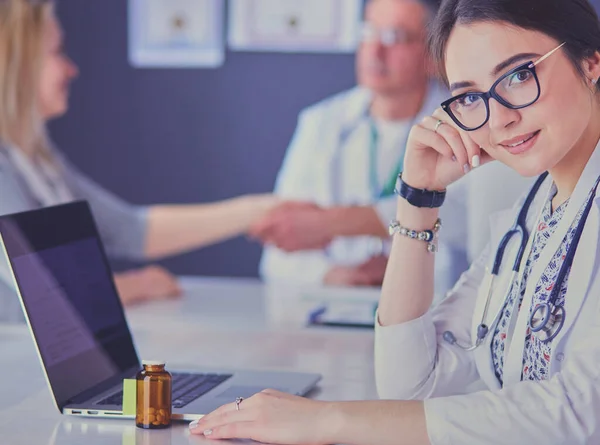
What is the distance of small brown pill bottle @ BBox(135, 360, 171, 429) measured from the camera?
4.38 ft

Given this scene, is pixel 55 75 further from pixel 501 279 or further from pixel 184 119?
pixel 501 279

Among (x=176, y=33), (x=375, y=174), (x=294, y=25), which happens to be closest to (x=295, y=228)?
(x=375, y=174)

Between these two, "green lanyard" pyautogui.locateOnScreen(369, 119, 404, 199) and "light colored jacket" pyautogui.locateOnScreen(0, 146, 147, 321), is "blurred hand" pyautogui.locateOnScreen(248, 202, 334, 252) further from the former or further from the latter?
"light colored jacket" pyautogui.locateOnScreen(0, 146, 147, 321)

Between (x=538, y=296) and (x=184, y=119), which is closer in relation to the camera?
(x=538, y=296)

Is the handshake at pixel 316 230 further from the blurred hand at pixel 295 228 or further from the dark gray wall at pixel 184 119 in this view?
the dark gray wall at pixel 184 119

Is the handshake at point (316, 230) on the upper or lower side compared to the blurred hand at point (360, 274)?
A: upper

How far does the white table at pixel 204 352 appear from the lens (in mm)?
1355

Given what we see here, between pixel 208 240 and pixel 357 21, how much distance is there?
1.12 m

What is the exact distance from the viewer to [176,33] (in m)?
4.14

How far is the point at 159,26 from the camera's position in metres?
4.16

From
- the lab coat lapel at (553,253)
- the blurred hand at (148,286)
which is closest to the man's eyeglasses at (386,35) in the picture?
the blurred hand at (148,286)

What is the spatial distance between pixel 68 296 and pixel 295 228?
2.55 meters

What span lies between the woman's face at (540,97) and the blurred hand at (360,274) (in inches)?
96.5

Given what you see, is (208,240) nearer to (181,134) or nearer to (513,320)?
(181,134)
